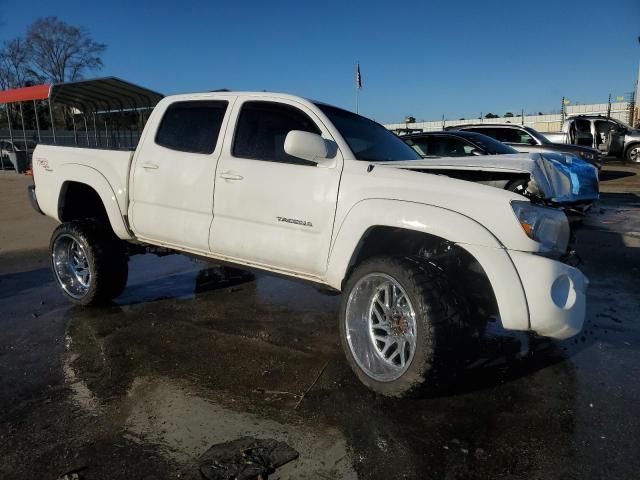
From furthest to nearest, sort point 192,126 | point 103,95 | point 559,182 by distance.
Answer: point 103,95, point 559,182, point 192,126

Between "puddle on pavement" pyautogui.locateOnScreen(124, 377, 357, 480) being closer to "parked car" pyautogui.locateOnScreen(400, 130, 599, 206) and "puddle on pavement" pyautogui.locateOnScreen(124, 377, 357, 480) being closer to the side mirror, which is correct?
the side mirror

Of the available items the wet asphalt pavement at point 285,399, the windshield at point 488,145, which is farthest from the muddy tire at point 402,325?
the windshield at point 488,145

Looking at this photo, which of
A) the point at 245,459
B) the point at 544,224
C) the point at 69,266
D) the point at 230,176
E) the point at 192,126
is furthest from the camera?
the point at 69,266

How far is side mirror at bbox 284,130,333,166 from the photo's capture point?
3199 millimetres

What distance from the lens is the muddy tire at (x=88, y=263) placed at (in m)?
4.71

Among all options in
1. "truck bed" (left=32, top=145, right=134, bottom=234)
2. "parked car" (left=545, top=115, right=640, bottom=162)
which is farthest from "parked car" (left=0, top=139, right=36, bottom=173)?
"parked car" (left=545, top=115, right=640, bottom=162)

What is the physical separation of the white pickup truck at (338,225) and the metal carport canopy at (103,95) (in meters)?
2.00

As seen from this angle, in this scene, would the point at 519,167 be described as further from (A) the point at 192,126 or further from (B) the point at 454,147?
(B) the point at 454,147

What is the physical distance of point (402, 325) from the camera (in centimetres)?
315

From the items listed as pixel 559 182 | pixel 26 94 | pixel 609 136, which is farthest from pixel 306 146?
pixel 609 136

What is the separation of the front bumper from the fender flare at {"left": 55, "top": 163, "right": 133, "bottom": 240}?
11.1ft

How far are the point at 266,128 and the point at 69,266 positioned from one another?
2.66m

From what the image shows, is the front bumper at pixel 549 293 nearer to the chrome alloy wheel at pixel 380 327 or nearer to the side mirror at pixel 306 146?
the chrome alloy wheel at pixel 380 327

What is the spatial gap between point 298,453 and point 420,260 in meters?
1.30
